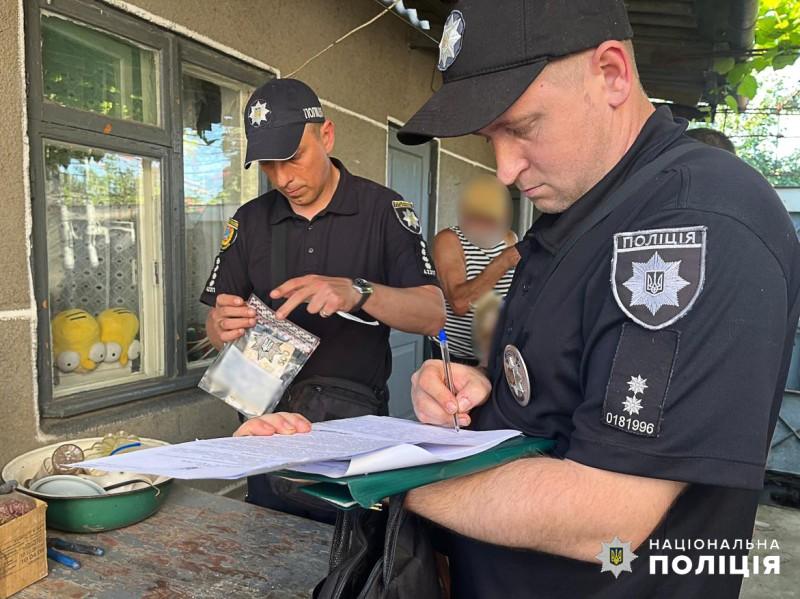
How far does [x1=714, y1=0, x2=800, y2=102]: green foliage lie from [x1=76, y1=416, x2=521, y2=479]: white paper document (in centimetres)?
460

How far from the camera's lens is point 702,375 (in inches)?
26.3

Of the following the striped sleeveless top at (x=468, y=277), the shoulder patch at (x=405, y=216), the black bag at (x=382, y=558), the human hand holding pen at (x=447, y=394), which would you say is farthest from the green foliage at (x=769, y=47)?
the black bag at (x=382, y=558)

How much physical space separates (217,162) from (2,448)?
1658 millimetres

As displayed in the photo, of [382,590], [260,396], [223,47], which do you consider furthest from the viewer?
[223,47]

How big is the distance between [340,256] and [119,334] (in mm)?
1101

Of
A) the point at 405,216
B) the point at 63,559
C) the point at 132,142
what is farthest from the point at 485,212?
the point at 63,559

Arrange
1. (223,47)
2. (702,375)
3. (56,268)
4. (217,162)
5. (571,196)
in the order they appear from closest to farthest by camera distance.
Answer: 1. (702,375)
2. (571,196)
3. (56,268)
4. (223,47)
5. (217,162)

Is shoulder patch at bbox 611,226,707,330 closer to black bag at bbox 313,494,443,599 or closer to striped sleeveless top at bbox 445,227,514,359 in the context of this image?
black bag at bbox 313,494,443,599

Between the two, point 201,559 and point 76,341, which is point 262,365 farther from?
point 76,341

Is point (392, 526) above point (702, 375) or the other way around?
the other way around

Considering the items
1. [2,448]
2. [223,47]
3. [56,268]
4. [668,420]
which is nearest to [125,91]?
[223,47]

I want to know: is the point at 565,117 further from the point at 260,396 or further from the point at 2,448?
the point at 2,448

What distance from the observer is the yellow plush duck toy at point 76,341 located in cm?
222

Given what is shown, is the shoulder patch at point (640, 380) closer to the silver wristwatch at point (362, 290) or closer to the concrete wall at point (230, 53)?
the silver wristwatch at point (362, 290)
